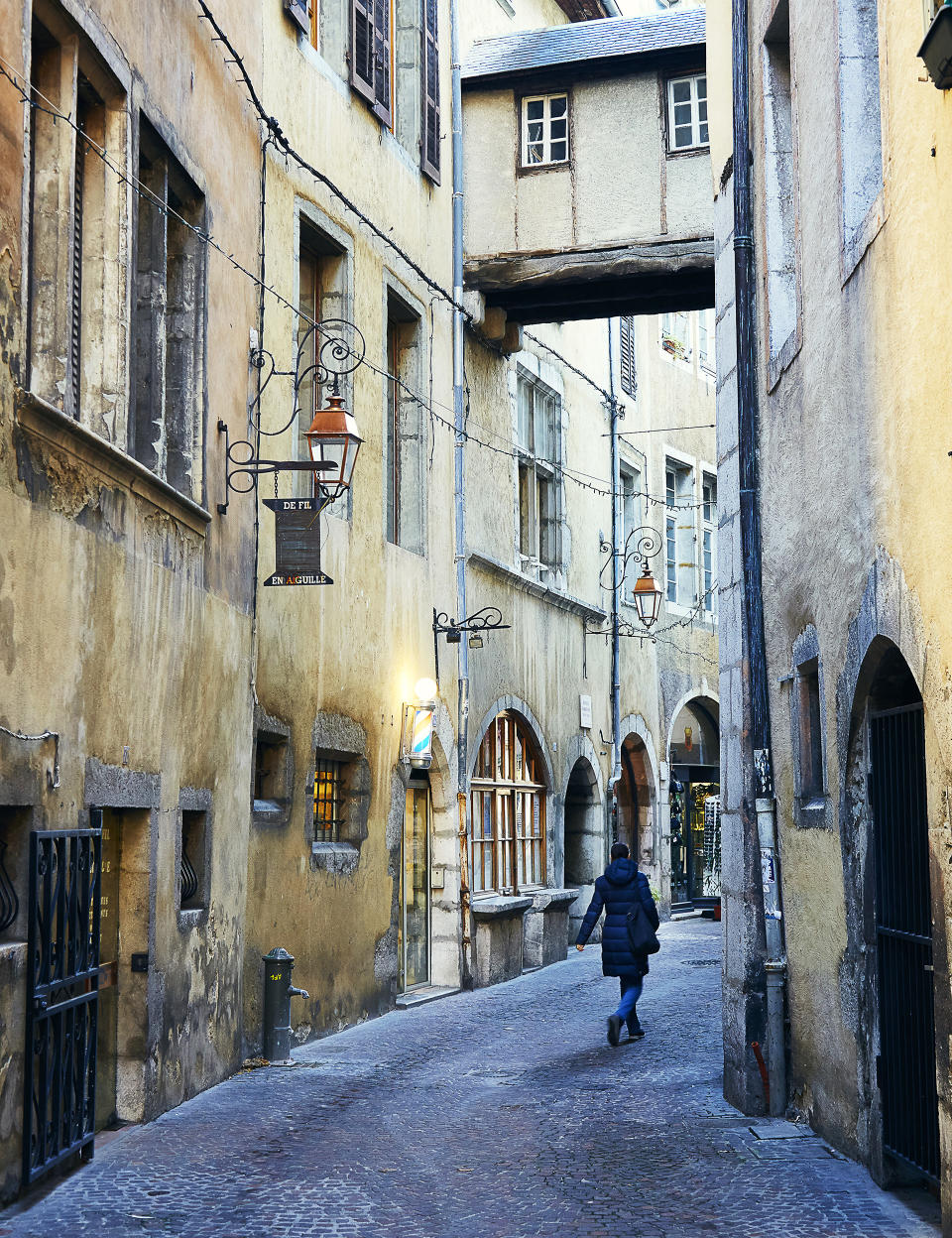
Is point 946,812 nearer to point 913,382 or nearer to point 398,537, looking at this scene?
point 913,382

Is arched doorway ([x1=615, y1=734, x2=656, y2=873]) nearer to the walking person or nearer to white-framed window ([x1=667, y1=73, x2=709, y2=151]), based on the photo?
white-framed window ([x1=667, y1=73, x2=709, y2=151])

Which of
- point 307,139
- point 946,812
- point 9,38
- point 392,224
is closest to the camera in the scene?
point 946,812

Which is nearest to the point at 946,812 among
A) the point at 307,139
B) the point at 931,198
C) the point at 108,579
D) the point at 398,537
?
the point at 931,198

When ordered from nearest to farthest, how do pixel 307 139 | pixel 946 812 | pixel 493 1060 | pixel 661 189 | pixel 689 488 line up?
pixel 946 812 < pixel 493 1060 < pixel 307 139 < pixel 661 189 < pixel 689 488

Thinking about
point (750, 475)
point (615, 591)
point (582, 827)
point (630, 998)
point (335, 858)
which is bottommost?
point (630, 998)

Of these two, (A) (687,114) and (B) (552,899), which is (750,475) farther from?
(B) (552,899)

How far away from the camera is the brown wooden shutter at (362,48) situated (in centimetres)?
1277

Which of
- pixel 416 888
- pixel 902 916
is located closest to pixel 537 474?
pixel 416 888

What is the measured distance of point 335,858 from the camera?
1182 cm

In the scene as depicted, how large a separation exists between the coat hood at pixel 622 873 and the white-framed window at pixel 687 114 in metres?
7.72

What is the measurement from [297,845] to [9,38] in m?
6.16

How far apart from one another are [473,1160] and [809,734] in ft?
8.58

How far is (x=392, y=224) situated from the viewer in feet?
45.0

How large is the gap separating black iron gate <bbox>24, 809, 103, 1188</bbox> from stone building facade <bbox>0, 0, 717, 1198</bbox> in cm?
4
